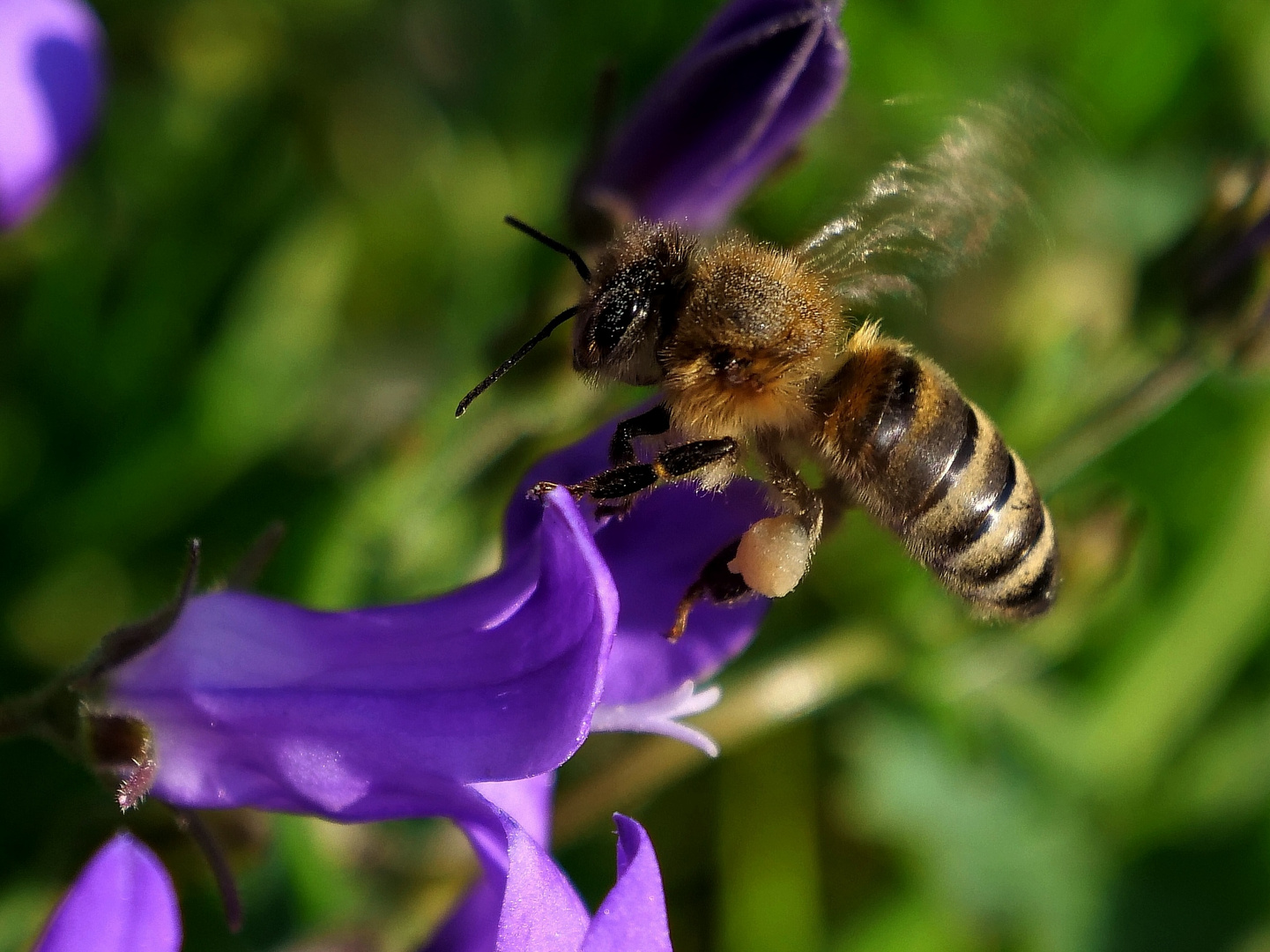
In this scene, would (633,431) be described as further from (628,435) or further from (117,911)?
(117,911)

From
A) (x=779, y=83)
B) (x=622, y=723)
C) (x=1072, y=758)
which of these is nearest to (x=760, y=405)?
(x=622, y=723)

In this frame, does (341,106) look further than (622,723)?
Yes

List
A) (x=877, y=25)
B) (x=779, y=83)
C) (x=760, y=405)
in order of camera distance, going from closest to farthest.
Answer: (x=760, y=405) < (x=779, y=83) < (x=877, y=25)

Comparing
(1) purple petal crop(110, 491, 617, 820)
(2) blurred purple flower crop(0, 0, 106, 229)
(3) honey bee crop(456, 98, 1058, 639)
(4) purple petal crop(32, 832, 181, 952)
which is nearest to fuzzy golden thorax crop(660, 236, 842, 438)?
(3) honey bee crop(456, 98, 1058, 639)

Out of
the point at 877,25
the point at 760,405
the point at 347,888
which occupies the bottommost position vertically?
the point at 347,888

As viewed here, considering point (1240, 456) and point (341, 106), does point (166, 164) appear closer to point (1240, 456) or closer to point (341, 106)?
point (341, 106)

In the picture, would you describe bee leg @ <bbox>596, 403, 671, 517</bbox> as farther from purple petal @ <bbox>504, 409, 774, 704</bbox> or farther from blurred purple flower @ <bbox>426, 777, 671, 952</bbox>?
blurred purple flower @ <bbox>426, 777, 671, 952</bbox>
